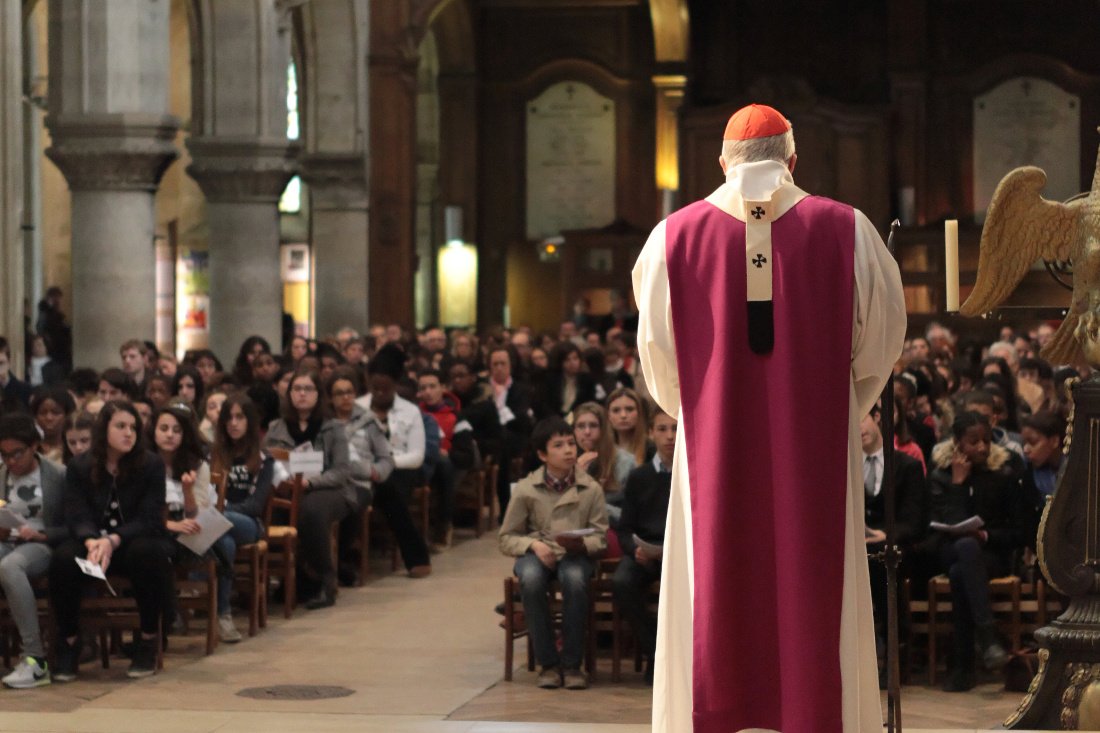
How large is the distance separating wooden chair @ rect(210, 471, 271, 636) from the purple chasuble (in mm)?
5628

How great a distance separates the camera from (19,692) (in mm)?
9984

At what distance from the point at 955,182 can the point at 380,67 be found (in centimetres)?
1023

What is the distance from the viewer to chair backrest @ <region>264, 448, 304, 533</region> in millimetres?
12212

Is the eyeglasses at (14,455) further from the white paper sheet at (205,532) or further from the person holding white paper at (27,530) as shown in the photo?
the white paper sheet at (205,532)

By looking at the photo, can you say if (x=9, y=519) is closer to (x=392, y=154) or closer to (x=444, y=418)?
(x=444, y=418)

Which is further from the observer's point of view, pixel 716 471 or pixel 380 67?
pixel 380 67

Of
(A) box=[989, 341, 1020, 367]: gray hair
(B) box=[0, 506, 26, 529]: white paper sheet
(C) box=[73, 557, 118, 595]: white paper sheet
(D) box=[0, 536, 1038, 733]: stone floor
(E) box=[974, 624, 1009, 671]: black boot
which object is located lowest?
(D) box=[0, 536, 1038, 733]: stone floor

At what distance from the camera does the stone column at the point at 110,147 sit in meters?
17.3

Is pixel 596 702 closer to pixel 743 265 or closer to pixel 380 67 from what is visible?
pixel 743 265

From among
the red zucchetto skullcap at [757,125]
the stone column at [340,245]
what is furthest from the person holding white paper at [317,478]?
the stone column at [340,245]

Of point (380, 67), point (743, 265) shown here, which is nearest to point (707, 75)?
point (380, 67)

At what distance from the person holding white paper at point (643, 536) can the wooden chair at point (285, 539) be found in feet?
8.73

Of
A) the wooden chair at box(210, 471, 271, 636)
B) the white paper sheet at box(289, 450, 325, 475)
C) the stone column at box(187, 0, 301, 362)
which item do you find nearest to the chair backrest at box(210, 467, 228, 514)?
the wooden chair at box(210, 471, 271, 636)

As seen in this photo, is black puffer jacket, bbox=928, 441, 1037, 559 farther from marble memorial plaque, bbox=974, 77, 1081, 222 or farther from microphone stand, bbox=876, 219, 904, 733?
marble memorial plaque, bbox=974, 77, 1081, 222
